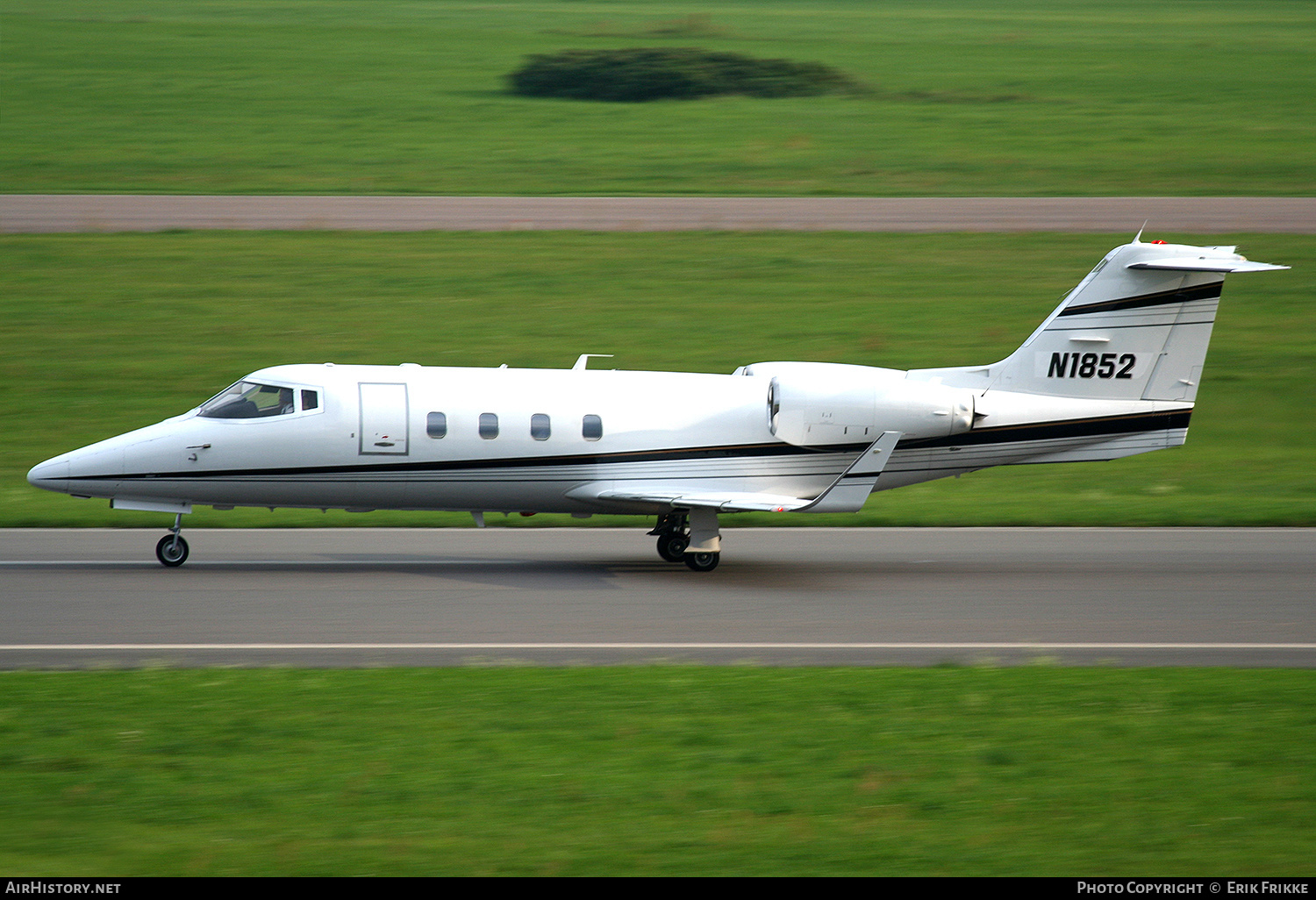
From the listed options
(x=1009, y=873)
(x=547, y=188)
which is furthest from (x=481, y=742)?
(x=547, y=188)

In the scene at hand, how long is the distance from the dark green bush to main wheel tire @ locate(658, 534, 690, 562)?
3728 centimetres

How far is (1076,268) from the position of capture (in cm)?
3759

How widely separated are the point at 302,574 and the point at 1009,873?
40.7ft

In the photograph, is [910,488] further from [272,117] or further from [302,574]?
[272,117]

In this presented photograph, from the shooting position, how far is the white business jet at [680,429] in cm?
1892

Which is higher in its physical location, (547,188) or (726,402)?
(547,188)

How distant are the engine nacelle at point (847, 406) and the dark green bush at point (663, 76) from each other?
37.1 m

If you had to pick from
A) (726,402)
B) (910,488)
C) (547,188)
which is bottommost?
(910,488)

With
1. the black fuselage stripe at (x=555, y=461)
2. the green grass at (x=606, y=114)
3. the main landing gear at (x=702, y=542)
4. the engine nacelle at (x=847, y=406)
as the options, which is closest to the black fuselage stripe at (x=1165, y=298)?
the engine nacelle at (x=847, y=406)

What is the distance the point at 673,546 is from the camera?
798 inches

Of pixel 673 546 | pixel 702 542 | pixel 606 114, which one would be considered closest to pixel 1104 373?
pixel 702 542

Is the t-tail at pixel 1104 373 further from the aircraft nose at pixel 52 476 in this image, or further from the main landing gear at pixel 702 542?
the aircraft nose at pixel 52 476

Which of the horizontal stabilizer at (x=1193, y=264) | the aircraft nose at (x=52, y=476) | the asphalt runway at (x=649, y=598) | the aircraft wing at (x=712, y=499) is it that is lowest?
the asphalt runway at (x=649, y=598)

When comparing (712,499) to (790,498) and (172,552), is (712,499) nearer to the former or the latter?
(790,498)
